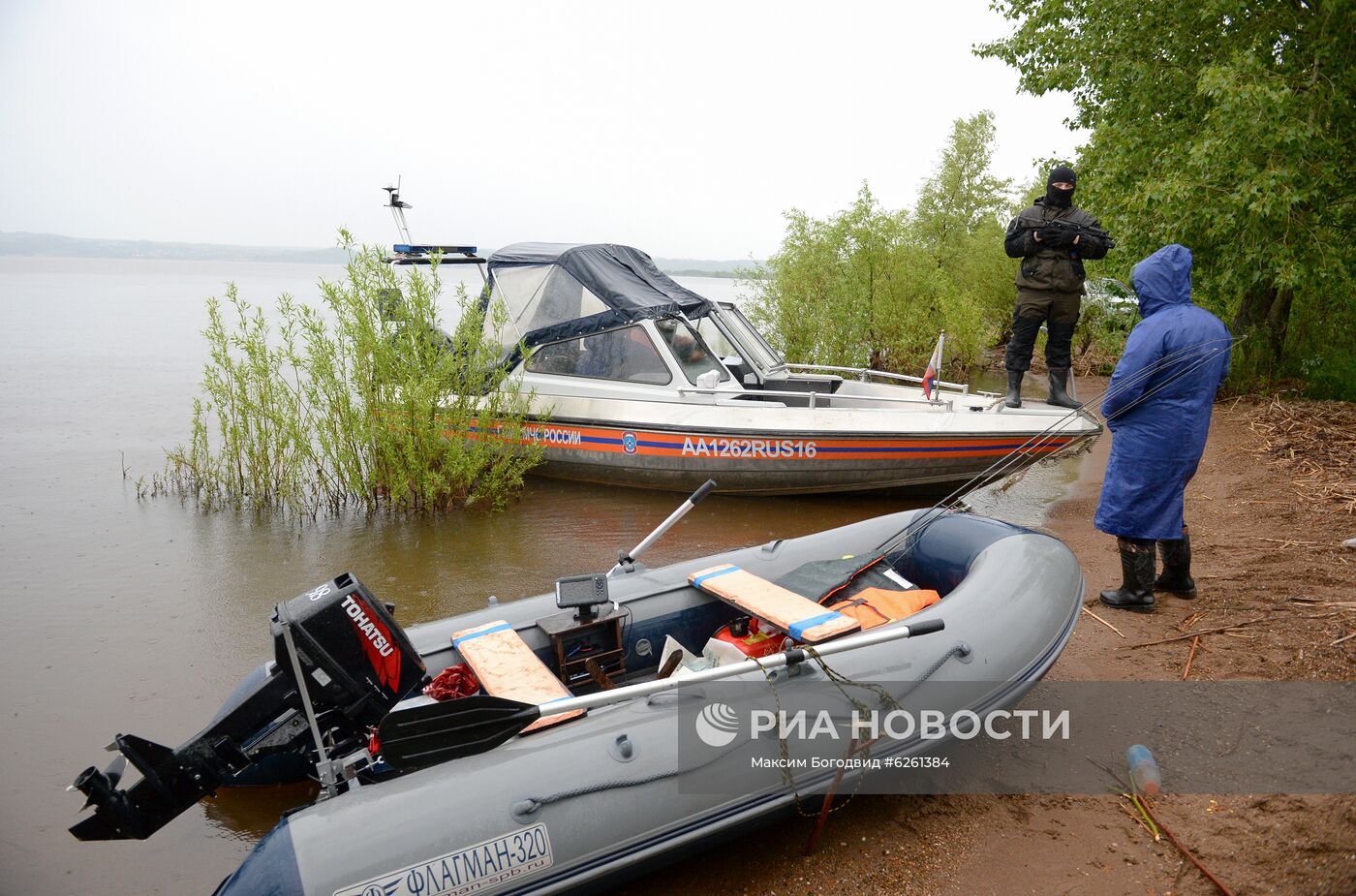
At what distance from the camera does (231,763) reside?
2770 millimetres

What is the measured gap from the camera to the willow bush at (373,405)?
23.4 ft

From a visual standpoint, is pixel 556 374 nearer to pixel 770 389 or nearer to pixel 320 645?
pixel 770 389

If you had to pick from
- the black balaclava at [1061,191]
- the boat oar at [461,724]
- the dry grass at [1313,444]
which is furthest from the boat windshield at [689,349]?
the boat oar at [461,724]

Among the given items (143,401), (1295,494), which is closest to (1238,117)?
(1295,494)

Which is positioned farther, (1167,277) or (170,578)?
(170,578)

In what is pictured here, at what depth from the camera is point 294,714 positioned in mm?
2883

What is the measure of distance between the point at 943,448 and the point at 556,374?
379 cm

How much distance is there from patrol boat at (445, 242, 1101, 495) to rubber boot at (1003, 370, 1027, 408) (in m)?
0.08

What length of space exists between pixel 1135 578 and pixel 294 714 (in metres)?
4.25

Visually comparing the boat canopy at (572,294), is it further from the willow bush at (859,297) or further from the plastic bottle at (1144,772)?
the plastic bottle at (1144,772)

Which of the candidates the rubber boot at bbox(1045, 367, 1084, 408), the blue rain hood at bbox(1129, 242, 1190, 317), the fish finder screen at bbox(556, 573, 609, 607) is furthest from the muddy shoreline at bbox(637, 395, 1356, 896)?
the rubber boot at bbox(1045, 367, 1084, 408)

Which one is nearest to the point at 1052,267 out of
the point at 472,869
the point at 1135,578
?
the point at 1135,578

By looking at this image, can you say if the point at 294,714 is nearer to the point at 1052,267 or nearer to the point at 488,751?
the point at 488,751

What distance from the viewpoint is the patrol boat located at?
23.9 ft
